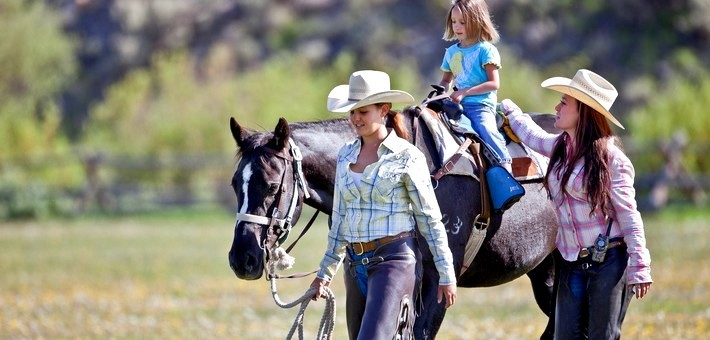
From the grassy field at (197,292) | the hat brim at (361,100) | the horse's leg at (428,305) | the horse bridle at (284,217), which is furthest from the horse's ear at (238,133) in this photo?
the grassy field at (197,292)

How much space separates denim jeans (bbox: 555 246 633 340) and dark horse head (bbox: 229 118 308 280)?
→ 1.50 meters

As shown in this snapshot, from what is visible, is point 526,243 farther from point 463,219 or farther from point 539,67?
point 539,67

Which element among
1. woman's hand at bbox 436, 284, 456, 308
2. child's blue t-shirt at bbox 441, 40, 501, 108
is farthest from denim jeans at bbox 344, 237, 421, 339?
child's blue t-shirt at bbox 441, 40, 501, 108

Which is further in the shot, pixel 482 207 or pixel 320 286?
pixel 482 207

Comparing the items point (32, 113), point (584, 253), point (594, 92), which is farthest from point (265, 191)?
point (32, 113)

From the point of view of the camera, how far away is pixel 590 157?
5.52 metres

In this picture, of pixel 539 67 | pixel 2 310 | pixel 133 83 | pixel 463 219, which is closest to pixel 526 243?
pixel 463 219

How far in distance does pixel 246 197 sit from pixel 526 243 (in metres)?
1.94

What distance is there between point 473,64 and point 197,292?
8900 mm

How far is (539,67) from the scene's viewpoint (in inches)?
1677

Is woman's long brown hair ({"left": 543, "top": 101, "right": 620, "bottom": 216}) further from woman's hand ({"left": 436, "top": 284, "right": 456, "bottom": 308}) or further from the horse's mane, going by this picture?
the horse's mane

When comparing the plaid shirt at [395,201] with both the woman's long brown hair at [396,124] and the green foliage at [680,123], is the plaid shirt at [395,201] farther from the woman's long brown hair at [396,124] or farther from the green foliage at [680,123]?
the green foliage at [680,123]

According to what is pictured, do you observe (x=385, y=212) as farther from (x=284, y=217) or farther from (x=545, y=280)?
(x=545, y=280)

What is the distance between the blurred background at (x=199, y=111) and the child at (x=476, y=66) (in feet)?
4.20
